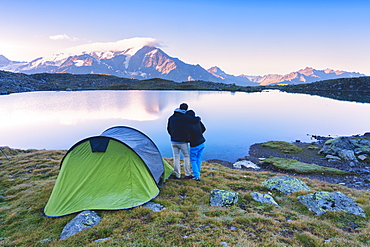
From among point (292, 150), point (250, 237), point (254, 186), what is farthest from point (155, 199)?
point (292, 150)

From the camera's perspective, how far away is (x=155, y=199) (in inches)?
360

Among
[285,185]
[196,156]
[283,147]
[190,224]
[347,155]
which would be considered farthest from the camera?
[283,147]

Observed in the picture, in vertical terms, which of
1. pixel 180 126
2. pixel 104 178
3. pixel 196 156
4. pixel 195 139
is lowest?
pixel 104 178

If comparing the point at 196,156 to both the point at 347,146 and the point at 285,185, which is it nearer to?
the point at 285,185

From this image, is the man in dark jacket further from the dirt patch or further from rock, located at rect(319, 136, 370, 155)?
rock, located at rect(319, 136, 370, 155)

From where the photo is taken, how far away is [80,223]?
7.08m

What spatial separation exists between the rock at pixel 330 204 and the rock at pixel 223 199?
11.0 ft

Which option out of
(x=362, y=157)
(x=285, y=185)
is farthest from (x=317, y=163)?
(x=285, y=185)

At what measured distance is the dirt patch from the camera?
1606 cm

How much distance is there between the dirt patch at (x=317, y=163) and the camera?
52.7 feet

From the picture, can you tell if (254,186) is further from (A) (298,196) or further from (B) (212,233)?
(B) (212,233)

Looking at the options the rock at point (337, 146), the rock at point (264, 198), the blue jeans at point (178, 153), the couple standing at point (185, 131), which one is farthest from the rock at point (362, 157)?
the blue jeans at point (178, 153)

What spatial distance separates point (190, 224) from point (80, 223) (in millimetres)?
3868

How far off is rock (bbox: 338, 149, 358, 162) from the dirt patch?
75cm
